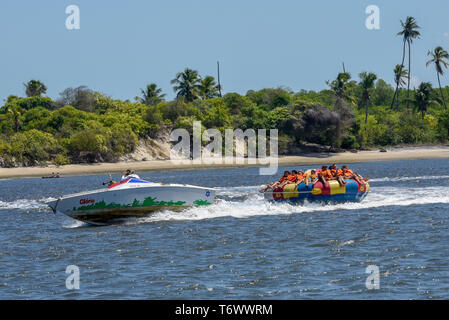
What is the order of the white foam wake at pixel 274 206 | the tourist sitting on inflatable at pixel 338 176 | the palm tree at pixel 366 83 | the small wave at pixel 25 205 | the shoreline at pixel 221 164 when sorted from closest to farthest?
the white foam wake at pixel 274 206 < the tourist sitting on inflatable at pixel 338 176 < the small wave at pixel 25 205 < the shoreline at pixel 221 164 < the palm tree at pixel 366 83

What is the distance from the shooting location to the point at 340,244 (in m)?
19.1

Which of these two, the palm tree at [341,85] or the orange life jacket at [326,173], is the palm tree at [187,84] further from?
the orange life jacket at [326,173]

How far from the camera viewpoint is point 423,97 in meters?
104

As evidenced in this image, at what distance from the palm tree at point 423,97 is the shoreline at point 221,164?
1971 cm

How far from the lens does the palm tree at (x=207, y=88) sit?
343 ft

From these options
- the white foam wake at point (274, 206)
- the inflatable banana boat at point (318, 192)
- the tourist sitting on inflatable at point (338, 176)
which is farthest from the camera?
the tourist sitting on inflatable at point (338, 176)

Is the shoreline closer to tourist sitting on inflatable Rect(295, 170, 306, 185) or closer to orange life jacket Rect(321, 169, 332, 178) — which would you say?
tourist sitting on inflatable Rect(295, 170, 306, 185)

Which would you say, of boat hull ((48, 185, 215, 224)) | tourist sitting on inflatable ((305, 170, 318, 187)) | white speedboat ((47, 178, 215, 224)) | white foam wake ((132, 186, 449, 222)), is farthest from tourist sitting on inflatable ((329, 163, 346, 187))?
white speedboat ((47, 178, 215, 224))

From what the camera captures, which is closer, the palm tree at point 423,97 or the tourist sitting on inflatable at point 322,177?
the tourist sitting on inflatable at point 322,177

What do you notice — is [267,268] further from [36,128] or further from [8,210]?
[36,128]

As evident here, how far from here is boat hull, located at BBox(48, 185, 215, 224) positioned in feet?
79.0

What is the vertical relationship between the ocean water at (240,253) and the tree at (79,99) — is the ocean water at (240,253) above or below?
below

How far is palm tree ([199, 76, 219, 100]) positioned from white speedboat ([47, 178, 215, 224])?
79344 millimetres

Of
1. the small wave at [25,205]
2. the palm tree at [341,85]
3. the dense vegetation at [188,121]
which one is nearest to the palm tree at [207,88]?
the dense vegetation at [188,121]
